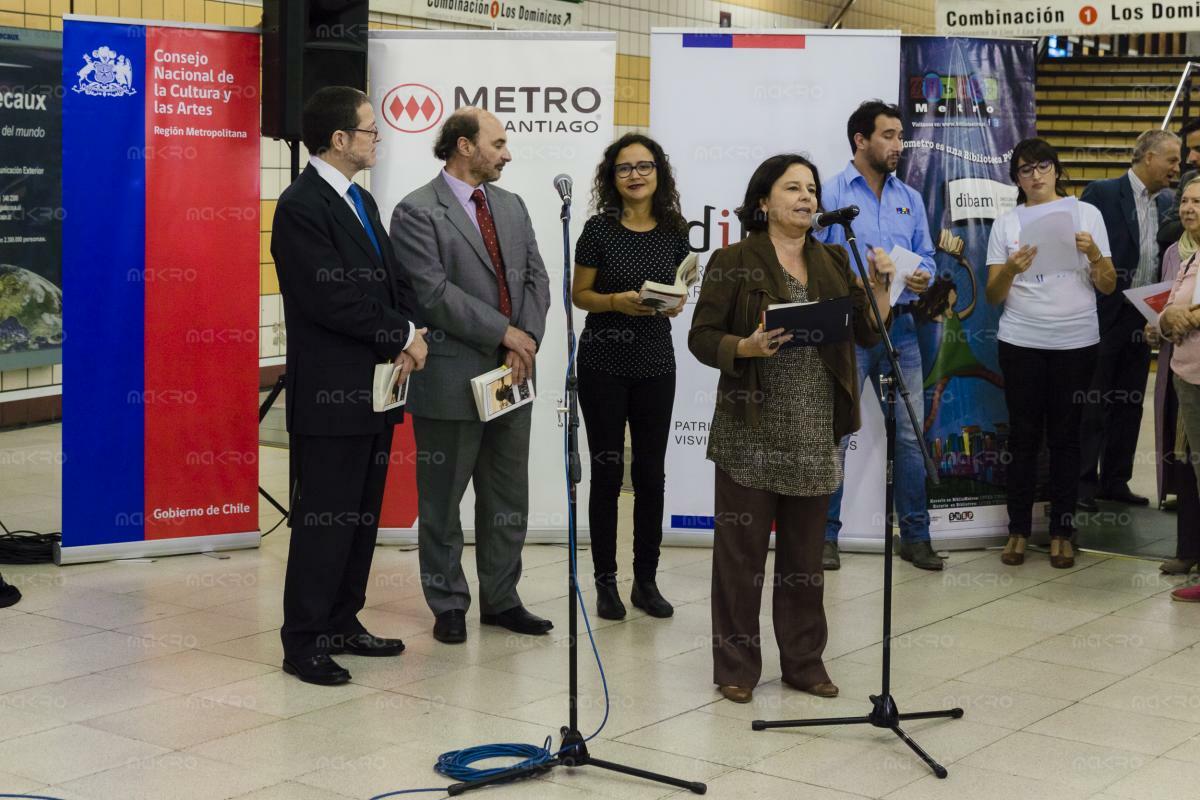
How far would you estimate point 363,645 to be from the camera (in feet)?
15.1

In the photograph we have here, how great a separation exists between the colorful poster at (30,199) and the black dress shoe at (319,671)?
16.9ft

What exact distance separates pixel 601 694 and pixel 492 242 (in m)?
1.56

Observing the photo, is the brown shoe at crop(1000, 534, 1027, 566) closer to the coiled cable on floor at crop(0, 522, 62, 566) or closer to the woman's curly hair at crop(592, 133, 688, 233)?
the woman's curly hair at crop(592, 133, 688, 233)

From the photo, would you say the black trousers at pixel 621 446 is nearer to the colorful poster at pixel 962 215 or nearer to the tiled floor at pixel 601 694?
the tiled floor at pixel 601 694

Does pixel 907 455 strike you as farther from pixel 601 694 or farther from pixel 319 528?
pixel 319 528

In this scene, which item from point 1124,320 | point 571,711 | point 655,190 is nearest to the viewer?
point 571,711

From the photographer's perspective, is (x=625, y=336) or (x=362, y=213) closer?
(x=362, y=213)

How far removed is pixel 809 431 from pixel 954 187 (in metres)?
2.33

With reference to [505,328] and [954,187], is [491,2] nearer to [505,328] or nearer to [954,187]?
[954,187]

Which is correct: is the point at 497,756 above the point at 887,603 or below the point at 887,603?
below

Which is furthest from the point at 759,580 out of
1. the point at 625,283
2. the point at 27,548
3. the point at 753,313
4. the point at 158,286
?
the point at 27,548

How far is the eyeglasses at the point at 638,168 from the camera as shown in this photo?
4902 mm

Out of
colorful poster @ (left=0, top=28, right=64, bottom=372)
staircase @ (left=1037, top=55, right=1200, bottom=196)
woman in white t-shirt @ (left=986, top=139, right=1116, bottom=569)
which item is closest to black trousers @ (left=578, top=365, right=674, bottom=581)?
woman in white t-shirt @ (left=986, top=139, right=1116, bottom=569)

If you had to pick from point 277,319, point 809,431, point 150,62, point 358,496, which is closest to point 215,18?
point 277,319
